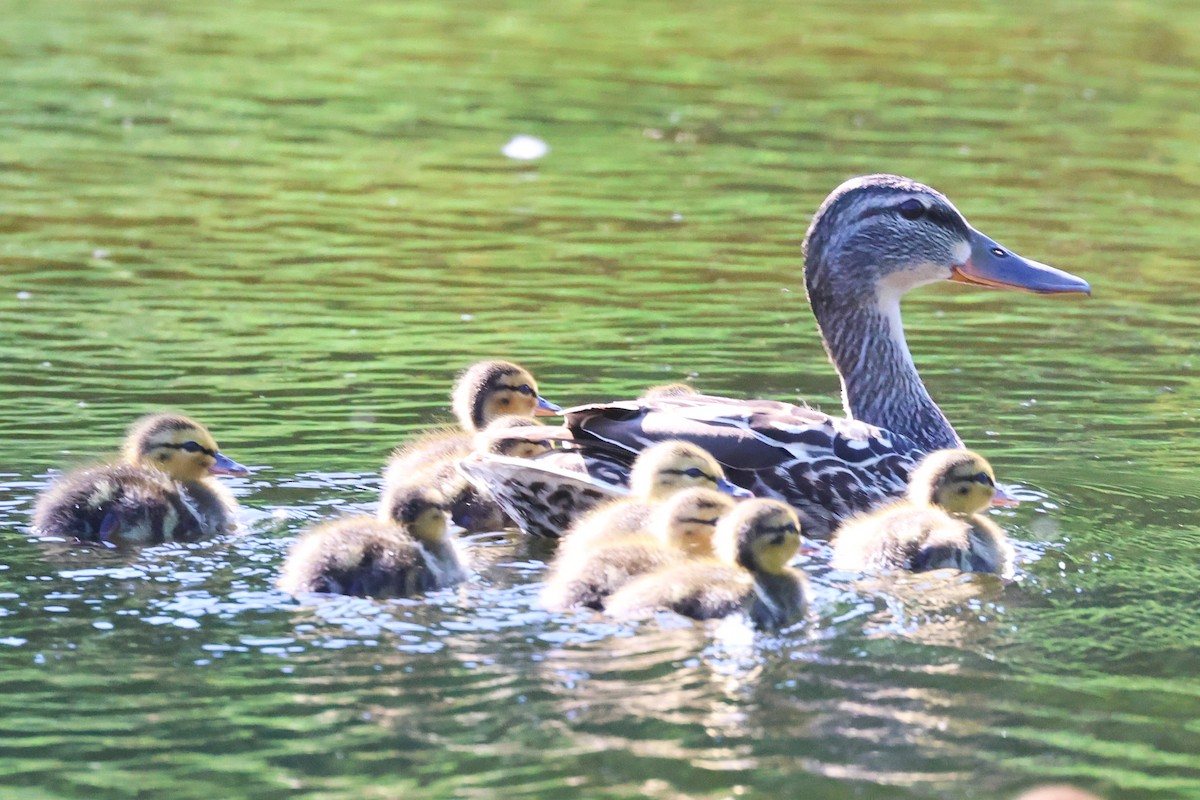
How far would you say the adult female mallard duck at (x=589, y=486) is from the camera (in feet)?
21.4

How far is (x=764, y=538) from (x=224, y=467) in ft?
7.11

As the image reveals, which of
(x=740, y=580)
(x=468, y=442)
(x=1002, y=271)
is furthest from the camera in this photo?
(x=1002, y=271)

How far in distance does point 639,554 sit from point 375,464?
2112mm

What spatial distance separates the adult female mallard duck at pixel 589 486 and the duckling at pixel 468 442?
0.25 metres

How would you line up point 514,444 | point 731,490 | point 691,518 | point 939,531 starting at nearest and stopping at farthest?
point 691,518
point 939,531
point 731,490
point 514,444

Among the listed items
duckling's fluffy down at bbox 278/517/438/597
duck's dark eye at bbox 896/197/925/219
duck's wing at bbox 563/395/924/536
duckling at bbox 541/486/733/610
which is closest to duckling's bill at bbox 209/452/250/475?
duckling's fluffy down at bbox 278/517/438/597

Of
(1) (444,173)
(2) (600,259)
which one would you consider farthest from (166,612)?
(1) (444,173)

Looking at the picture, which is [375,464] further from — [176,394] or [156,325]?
[156,325]

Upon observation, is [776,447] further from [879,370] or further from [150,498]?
[150,498]

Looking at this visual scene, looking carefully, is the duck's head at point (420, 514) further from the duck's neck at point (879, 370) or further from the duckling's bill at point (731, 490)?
the duck's neck at point (879, 370)

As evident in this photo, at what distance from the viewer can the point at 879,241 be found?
779 centimetres

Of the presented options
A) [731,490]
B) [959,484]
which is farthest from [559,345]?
[959,484]

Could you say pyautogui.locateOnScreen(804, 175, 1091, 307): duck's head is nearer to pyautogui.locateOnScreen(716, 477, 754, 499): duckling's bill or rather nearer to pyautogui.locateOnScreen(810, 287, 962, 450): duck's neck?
pyautogui.locateOnScreen(810, 287, 962, 450): duck's neck

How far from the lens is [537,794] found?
468 cm
